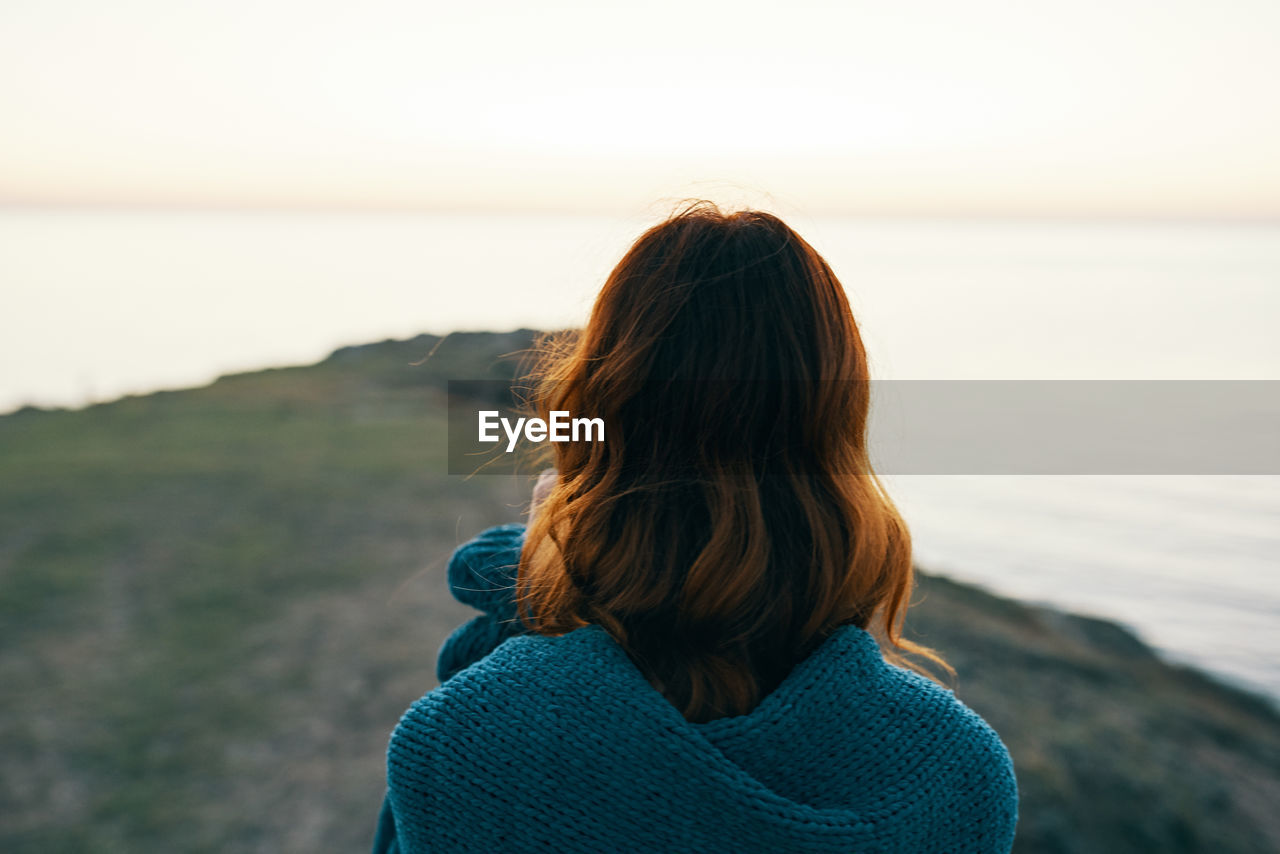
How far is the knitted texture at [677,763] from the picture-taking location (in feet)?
3.01

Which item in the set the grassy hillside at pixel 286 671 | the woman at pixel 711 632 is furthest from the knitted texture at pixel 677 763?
the grassy hillside at pixel 286 671

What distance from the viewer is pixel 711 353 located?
Answer: 104cm

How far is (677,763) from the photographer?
912mm

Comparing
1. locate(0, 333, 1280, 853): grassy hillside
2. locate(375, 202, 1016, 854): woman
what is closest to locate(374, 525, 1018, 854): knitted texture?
locate(375, 202, 1016, 854): woman

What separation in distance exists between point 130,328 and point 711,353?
701 inches

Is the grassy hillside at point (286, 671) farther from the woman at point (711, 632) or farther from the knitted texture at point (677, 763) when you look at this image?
the knitted texture at point (677, 763)

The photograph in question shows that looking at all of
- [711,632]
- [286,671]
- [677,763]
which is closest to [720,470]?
[711,632]

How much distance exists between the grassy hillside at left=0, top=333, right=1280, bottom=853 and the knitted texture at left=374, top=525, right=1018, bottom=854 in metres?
0.77

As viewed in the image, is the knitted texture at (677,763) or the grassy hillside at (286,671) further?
the grassy hillside at (286,671)

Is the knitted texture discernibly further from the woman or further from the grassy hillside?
the grassy hillside

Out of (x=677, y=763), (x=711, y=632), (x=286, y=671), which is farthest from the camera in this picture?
(x=286, y=671)

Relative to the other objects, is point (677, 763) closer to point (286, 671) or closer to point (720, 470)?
point (720, 470)

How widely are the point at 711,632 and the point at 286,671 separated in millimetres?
3836

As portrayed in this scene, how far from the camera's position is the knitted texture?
0.92 metres
